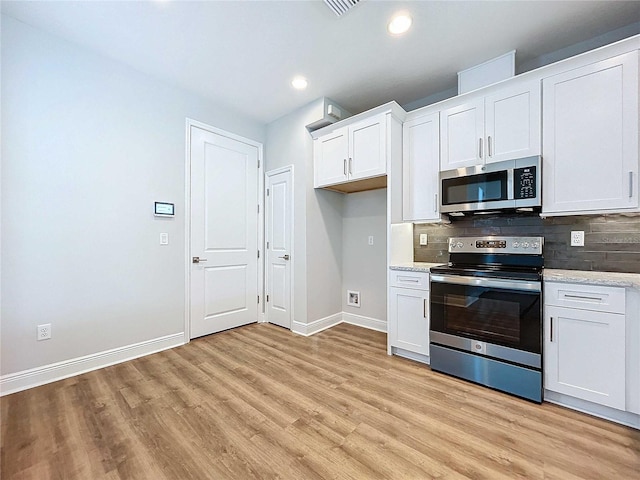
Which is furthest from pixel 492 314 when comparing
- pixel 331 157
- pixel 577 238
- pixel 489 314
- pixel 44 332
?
pixel 44 332

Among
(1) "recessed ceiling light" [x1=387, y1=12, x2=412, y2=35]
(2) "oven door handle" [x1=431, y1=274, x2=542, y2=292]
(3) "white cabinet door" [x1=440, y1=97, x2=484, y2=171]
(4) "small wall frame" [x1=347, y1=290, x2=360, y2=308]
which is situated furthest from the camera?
(4) "small wall frame" [x1=347, y1=290, x2=360, y2=308]

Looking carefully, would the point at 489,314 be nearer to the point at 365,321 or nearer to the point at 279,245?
the point at 365,321

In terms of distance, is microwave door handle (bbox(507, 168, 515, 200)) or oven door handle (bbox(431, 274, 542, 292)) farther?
microwave door handle (bbox(507, 168, 515, 200))

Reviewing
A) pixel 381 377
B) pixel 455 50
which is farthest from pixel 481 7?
pixel 381 377

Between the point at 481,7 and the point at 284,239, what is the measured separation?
2.90 meters

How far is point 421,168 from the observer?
2787 mm

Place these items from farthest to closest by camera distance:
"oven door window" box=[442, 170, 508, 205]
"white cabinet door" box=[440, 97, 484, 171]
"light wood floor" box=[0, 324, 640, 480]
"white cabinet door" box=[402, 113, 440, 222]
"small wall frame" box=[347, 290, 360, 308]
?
"small wall frame" box=[347, 290, 360, 308] < "white cabinet door" box=[402, 113, 440, 222] < "white cabinet door" box=[440, 97, 484, 171] < "oven door window" box=[442, 170, 508, 205] < "light wood floor" box=[0, 324, 640, 480]

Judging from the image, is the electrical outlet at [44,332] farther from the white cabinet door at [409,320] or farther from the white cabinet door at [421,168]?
the white cabinet door at [421,168]

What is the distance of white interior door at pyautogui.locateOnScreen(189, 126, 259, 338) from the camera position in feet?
10.5

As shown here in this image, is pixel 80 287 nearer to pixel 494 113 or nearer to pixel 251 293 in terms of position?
pixel 251 293

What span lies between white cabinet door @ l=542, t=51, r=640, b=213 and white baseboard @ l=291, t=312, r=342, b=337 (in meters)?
2.60

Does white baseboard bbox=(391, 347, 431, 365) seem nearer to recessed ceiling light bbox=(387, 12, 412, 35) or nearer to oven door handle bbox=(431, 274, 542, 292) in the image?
oven door handle bbox=(431, 274, 542, 292)

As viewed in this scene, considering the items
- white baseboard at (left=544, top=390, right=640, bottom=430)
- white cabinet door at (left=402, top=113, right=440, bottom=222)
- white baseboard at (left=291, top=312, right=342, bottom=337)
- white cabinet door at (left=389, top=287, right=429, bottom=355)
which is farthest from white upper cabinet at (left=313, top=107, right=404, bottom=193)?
Result: white baseboard at (left=544, top=390, right=640, bottom=430)

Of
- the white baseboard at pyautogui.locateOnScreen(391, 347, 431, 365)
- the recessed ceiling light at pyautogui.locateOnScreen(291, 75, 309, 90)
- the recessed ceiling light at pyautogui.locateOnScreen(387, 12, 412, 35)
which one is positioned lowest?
the white baseboard at pyautogui.locateOnScreen(391, 347, 431, 365)
